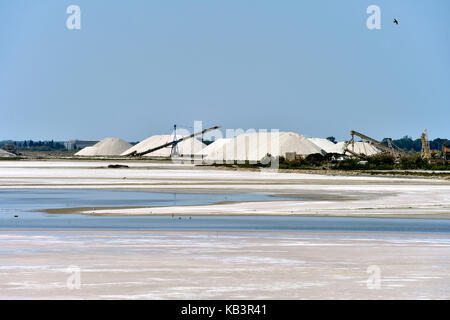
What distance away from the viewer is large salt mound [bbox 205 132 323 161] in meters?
181

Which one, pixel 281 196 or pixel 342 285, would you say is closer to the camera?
pixel 342 285

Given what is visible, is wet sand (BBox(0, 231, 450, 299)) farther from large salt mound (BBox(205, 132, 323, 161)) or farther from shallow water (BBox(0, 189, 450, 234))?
large salt mound (BBox(205, 132, 323, 161))

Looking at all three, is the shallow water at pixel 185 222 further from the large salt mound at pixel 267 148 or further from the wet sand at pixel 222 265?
the large salt mound at pixel 267 148

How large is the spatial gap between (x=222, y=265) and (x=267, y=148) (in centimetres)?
16564

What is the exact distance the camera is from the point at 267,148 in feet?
608

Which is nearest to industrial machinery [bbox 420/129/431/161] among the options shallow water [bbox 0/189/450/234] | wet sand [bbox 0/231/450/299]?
shallow water [bbox 0/189/450/234]

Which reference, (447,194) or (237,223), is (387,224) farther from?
(447,194)

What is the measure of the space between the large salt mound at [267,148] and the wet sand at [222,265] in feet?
491

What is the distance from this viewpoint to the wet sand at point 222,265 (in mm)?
16375

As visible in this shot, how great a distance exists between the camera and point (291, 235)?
27.1 m

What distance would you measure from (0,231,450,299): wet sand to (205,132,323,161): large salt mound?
150 meters

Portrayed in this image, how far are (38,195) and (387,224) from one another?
83.3 ft

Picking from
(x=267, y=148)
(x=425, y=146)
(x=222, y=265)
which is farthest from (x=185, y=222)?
(x=267, y=148)
